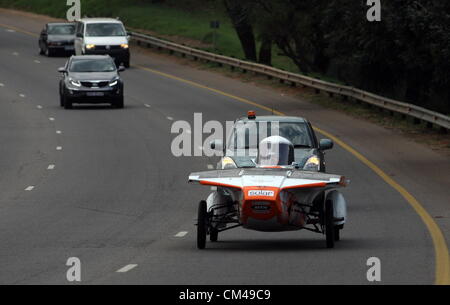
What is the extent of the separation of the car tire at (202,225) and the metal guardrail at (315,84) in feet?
66.4

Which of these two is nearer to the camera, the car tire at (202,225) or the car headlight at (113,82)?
the car tire at (202,225)

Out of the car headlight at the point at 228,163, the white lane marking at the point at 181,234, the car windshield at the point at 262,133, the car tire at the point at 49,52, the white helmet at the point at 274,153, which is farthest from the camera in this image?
the car tire at the point at 49,52

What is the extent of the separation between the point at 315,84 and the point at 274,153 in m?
30.2

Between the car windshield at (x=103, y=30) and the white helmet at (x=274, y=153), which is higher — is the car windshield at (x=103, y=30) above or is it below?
below

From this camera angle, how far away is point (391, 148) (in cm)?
3475

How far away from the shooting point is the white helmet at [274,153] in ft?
61.1

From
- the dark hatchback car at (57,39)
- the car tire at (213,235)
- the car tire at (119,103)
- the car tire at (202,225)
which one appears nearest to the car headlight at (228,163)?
the car tire at (213,235)

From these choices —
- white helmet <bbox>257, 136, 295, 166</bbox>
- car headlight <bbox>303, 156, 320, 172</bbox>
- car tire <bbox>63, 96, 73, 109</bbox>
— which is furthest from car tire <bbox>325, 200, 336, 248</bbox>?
car tire <bbox>63, 96, 73, 109</bbox>

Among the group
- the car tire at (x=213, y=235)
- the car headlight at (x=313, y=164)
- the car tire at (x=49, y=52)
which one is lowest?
the car tire at (x=49, y=52)

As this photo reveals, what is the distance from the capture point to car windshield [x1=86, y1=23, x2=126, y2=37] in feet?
192

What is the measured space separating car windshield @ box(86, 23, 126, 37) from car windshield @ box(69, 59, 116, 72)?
13.4 m

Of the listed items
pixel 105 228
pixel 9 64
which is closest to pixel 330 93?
pixel 9 64

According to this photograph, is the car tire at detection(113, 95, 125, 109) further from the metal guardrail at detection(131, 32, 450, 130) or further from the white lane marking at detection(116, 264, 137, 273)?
the white lane marking at detection(116, 264, 137, 273)

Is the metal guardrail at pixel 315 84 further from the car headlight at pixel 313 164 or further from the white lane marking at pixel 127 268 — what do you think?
the white lane marking at pixel 127 268
